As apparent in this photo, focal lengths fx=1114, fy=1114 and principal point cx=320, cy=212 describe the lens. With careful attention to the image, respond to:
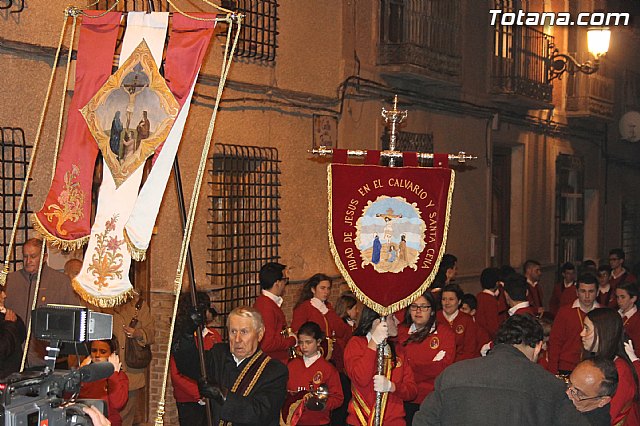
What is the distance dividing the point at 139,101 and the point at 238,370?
168cm

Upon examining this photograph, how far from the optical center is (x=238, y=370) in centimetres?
648

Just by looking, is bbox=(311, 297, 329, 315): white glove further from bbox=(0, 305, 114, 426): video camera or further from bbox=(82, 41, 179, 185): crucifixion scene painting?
bbox=(0, 305, 114, 426): video camera

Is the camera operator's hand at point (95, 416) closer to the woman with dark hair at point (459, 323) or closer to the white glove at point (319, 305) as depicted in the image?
the woman with dark hair at point (459, 323)

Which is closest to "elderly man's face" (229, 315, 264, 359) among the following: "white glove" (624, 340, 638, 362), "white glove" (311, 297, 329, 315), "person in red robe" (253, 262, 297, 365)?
"white glove" (624, 340, 638, 362)

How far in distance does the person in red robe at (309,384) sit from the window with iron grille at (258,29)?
4.46 metres

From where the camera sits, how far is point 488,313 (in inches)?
484

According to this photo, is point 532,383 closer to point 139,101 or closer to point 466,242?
point 139,101

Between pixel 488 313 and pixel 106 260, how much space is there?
7.22m

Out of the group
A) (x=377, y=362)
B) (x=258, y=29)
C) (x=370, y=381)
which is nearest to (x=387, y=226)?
(x=377, y=362)

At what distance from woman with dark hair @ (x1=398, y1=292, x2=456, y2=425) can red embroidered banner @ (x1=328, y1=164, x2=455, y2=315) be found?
3.79ft

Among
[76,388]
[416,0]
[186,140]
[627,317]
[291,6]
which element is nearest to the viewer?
[76,388]

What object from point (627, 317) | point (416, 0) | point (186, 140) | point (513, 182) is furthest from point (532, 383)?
point (513, 182)

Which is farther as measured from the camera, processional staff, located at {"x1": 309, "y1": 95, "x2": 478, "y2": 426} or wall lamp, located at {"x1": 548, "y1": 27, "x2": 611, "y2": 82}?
wall lamp, located at {"x1": 548, "y1": 27, "x2": 611, "y2": 82}

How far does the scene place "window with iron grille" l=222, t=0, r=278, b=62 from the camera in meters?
12.2
